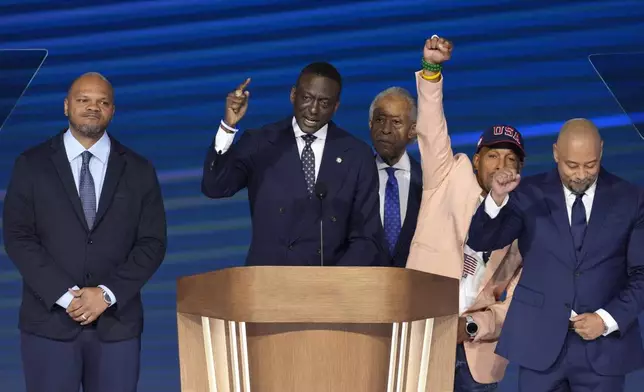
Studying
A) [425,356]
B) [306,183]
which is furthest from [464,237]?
A: [425,356]

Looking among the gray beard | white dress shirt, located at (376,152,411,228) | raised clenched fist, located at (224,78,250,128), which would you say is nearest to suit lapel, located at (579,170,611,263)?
white dress shirt, located at (376,152,411,228)

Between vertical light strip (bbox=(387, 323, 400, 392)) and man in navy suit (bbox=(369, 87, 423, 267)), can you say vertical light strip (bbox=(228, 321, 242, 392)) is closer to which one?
vertical light strip (bbox=(387, 323, 400, 392))

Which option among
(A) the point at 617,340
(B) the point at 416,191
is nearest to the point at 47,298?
(B) the point at 416,191

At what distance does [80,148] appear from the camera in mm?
4559

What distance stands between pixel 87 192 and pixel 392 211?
3.73ft

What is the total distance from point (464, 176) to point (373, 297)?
50.3 inches

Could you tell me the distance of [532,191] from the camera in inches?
174

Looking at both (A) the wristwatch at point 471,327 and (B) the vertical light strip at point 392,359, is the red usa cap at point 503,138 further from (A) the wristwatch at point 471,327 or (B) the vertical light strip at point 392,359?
(B) the vertical light strip at point 392,359

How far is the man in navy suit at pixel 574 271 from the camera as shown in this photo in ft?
14.0

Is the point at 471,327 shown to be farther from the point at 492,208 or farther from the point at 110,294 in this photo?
the point at 110,294

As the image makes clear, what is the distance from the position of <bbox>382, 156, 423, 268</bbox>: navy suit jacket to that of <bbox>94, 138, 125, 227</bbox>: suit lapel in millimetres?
981

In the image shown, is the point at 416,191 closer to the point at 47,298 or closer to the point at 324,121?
the point at 324,121

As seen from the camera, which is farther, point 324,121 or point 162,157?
point 162,157

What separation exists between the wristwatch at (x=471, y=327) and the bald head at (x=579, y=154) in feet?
1.98
